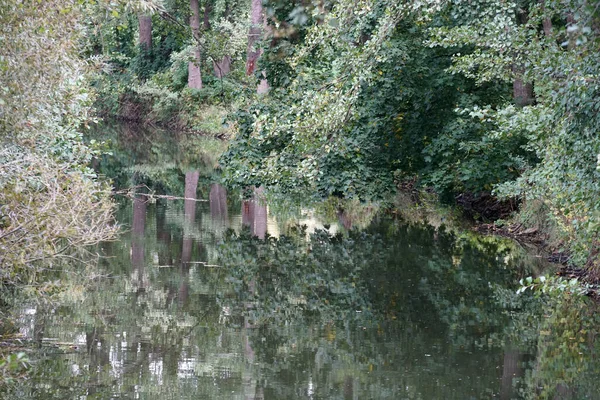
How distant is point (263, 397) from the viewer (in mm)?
7512

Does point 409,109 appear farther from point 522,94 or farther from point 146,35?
point 146,35

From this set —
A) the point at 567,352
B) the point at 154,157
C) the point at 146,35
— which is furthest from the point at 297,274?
the point at 146,35

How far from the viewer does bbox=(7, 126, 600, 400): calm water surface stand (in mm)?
7844

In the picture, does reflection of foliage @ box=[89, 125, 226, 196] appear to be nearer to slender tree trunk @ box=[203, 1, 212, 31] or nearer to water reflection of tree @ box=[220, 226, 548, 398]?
slender tree trunk @ box=[203, 1, 212, 31]

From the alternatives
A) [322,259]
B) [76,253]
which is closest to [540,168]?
[322,259]

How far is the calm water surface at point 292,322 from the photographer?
784 centimetres

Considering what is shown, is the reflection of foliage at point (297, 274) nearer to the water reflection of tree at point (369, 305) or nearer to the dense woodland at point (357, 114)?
the water reflection of tree at point (369, 305)

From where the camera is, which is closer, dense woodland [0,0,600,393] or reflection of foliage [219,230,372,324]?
dense woodland [0,0,600,393]

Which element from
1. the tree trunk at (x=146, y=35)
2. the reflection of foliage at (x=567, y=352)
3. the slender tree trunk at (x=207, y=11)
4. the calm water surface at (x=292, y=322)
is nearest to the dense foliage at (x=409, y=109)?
the reflection of foliage at (x=567, y=352)

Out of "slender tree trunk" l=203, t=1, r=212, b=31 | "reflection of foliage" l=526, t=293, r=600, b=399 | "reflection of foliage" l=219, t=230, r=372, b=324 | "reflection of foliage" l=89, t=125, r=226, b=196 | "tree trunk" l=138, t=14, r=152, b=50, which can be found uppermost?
"slender tree trunk" l=203, t=1, r=212, b=31

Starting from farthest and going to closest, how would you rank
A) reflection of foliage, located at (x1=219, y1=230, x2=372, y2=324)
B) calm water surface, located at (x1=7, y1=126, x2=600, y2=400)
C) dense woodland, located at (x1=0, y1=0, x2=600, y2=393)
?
reflection of foliage, located at (x1=219, y1=230, x2=372, y2=324)
dense woodland, located at (x1=0, y1=0, x2=600, y2=393)
calm water surface, located at (x1=7, y1=126, x2=600, y2=400)

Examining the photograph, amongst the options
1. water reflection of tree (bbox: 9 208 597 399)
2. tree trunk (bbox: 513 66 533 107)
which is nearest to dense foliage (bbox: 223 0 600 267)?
tree trunk (bbox: 513 66 533 107)

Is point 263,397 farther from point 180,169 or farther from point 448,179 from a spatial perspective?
point 180,169

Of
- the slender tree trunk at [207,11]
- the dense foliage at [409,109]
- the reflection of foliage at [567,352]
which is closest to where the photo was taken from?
the reflection of foliage at [567,352]
